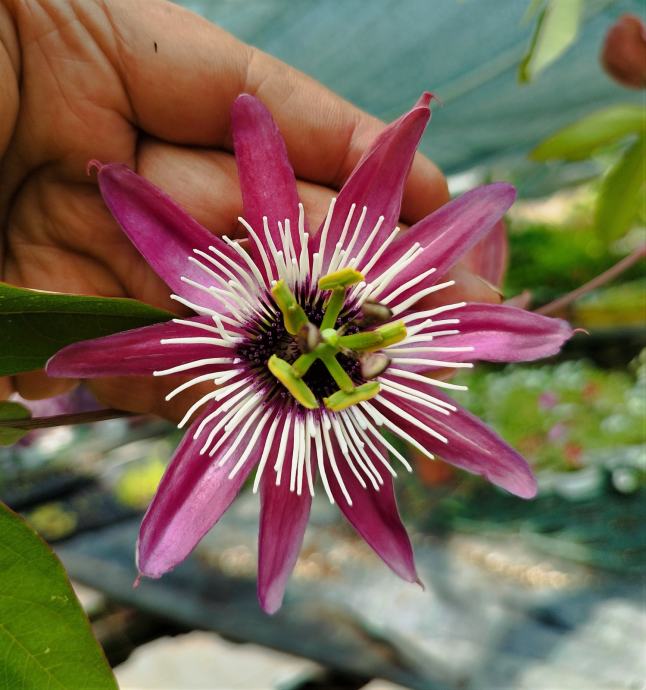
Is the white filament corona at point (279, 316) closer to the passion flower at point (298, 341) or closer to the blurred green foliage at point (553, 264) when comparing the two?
the passion flower at point (298, 341)

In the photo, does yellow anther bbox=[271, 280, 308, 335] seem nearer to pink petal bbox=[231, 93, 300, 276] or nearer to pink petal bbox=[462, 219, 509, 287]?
pink petal bbox=[231, 93, 300, 276]

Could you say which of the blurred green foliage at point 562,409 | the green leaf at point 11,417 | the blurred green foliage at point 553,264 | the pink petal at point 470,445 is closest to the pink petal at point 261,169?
the pink petal at point 470,445

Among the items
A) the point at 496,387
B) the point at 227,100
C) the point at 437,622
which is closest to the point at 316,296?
the point at 227,100

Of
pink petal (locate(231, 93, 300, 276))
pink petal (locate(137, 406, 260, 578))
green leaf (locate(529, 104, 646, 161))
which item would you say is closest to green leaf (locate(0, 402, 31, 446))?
pink petal (locate(137, 406, 260, 578))

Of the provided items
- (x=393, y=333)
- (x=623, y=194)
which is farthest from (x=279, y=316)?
(x=623, y=194)

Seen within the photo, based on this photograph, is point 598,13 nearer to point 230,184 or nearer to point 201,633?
point 230,184

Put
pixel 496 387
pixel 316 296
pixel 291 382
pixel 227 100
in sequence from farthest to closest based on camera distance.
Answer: pixel 496 387
pixel 227 100
pixel 316 296
pixel 291 382

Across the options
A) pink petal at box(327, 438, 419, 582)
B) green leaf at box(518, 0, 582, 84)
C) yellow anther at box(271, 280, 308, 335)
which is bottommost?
pink petal at box(327, 438, 419, 582)
